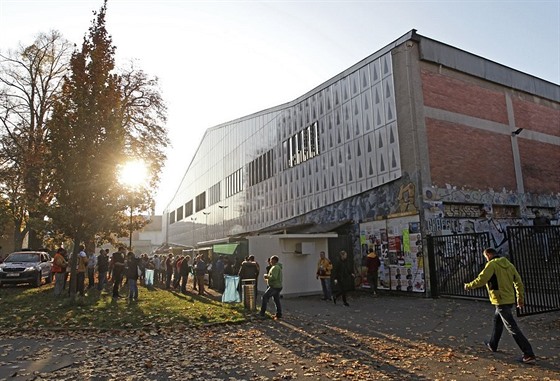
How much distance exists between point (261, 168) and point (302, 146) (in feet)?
21.7

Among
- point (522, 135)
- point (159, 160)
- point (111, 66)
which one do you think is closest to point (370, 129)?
point (522, 135)

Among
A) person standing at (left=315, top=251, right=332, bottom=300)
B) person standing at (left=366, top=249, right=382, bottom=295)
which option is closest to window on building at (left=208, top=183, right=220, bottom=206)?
person standing at (left=366, top=249, right=382, bottom=295)

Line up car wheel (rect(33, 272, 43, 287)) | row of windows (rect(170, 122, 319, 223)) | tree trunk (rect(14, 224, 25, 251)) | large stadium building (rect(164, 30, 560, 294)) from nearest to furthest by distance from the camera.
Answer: large stadium building (rect(164, 30, 560, 294)) → car wheel (rect(33, 272, 43, 287)) → row of windows (rect(170, 122, 319, 223)) → tree trunk (rect(14, 224, 25, 251))

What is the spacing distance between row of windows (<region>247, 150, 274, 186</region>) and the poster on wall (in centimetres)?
1171

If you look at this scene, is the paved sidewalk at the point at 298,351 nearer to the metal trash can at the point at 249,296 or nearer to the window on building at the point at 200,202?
the metal trash can at the point at 249,296

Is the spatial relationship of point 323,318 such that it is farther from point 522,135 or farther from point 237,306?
point 522,135

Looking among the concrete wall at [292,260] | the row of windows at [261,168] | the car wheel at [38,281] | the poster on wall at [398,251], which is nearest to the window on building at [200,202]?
the row of windows at [261,168]

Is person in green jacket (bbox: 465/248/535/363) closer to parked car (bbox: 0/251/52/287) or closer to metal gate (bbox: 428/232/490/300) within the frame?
metal gate (bbox: 428/232/490/300)

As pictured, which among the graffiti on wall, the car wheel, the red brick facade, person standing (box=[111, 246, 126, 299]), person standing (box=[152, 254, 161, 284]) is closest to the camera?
person standing (box=[111, 246, 126, 299])

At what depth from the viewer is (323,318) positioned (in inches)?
437

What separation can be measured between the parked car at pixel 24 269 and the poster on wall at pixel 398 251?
49.6ft

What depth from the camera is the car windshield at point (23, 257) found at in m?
19.4

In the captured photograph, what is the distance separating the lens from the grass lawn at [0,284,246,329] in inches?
399

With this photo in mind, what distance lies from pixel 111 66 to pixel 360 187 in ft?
37.5
